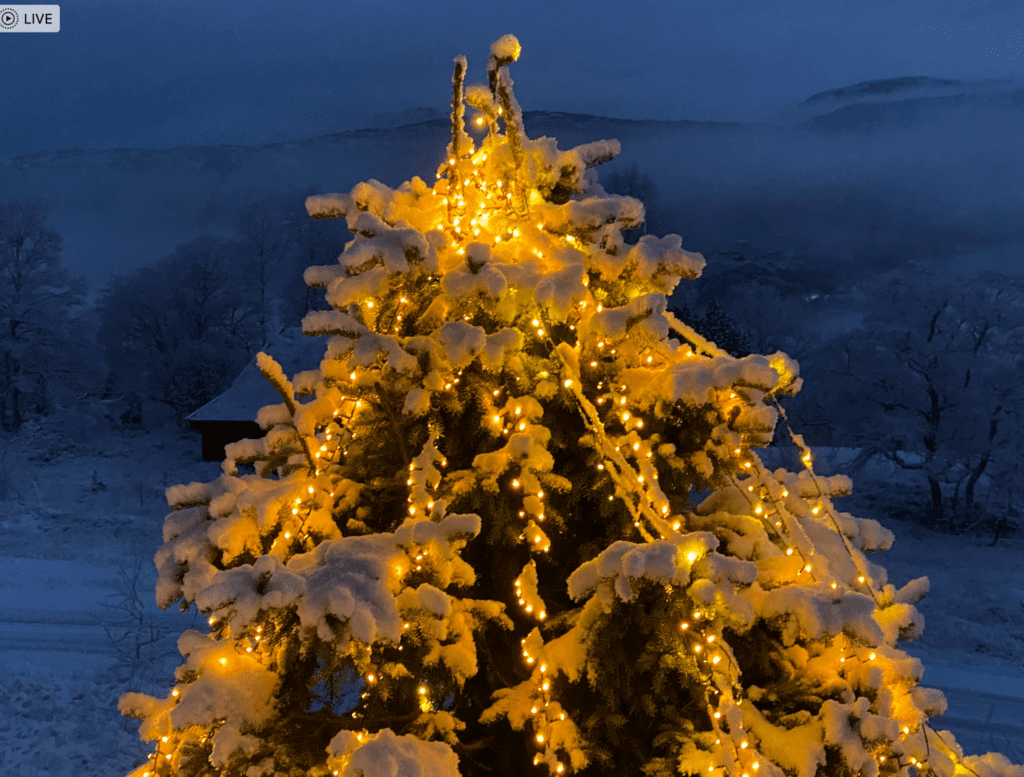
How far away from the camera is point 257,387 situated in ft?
68.1

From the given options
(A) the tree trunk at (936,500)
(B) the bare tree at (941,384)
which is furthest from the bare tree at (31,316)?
(A) the tree trunk at (936,500)

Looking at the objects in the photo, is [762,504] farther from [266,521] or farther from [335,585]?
[266,521]

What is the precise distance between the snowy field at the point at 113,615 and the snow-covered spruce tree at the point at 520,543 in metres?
7.42

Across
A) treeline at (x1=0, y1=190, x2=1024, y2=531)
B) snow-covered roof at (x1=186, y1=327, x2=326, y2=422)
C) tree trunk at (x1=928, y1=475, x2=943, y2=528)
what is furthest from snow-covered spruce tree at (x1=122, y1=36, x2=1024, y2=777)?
tree trunk at (x1=928, y1=475, x2=943, y2=528)

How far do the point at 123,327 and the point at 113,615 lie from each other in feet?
71.9

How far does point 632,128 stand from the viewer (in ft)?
257

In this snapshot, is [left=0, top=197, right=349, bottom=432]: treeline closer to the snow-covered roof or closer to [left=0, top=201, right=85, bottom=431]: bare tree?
[left=0, top=201, right=85, bottom=431]: bare tree

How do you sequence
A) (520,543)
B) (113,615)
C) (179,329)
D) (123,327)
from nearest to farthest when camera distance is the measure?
(520,543) < (113,615) < (179,329) < (123,327)

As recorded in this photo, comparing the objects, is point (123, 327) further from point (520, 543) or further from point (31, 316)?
point (520, 543)

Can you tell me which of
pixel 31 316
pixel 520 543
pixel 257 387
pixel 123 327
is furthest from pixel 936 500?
pixel 31 316

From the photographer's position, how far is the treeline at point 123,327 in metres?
27.7

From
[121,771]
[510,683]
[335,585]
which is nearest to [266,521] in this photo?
[335,585]

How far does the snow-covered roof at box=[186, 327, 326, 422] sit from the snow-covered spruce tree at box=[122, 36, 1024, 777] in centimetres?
1764

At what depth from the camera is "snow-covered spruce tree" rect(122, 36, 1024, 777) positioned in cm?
216
